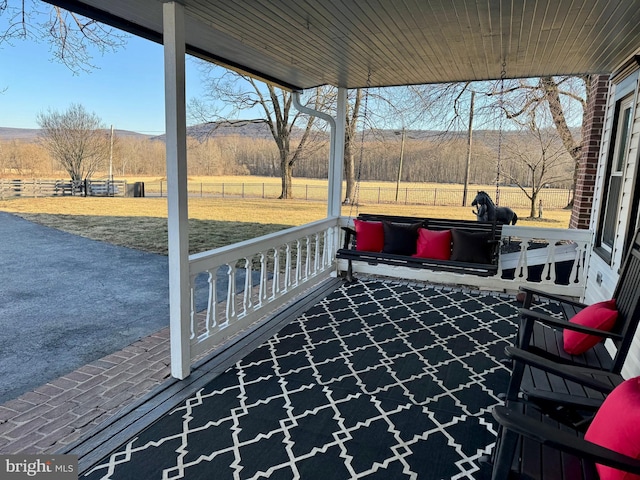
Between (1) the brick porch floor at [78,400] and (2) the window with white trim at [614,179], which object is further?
(2) the window with white trim at [614,179]

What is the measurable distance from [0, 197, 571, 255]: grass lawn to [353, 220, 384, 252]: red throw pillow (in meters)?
3.01

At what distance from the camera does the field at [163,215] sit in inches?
385

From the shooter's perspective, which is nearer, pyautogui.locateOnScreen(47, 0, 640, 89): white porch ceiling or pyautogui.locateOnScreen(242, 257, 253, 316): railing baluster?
pyautogui.locateOnScreen(47, 0, 640, 89): white porch ceiling

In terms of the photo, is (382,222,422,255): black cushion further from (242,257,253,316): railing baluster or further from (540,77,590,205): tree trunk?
(540,77,590,205): tree trunk

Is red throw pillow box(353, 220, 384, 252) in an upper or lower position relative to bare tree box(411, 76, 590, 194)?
lower

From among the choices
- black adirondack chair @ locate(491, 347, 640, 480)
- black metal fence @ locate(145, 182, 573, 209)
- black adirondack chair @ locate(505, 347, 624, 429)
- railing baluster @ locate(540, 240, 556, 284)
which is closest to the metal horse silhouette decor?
black metal fence @ locate(145, 182, 573, 209)

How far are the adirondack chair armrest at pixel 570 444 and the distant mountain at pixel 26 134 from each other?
13.6 m

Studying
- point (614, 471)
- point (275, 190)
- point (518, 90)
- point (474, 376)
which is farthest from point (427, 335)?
point (275, 190)

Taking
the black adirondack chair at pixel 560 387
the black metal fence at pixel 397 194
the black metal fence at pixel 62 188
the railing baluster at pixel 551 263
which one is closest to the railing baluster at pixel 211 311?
the black adirondack chair at pixel 560 387

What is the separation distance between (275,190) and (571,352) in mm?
12126

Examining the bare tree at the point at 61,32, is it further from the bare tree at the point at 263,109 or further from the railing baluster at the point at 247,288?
the bare tree at the point at 263,109

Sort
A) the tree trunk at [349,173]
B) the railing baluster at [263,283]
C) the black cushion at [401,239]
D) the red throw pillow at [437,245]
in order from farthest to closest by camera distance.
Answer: the tree trunk at [349,173]
the black cushion at [401,239]
the red throw pillow at [437,245]
the railing baluster at [263,283]

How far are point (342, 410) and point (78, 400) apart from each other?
1.63 meters

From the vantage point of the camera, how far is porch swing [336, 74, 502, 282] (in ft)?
14.3
